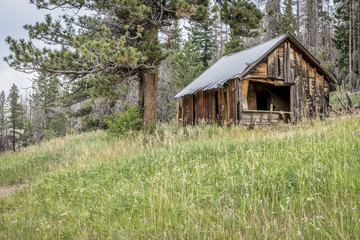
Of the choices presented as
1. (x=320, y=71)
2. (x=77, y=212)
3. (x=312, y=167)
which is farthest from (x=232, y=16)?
(x=77, y=212)

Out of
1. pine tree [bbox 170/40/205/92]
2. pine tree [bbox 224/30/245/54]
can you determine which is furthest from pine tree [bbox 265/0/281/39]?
pine tree [bbox 170/40/205/92]

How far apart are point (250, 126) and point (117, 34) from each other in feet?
25.8

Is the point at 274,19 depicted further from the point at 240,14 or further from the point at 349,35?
the point at 240,14

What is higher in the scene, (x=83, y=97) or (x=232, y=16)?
(x=232, y=16)

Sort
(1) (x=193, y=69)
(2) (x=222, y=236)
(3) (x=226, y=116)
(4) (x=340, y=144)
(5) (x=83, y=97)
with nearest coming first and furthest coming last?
(2) (x=222, y=236) < (4) (x=340, y=144) < (3) (x=226, y=116) < (5) (x=83, y=97) < (1) (x=193, y=69)

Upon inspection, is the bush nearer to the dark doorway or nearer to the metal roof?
the metal roof

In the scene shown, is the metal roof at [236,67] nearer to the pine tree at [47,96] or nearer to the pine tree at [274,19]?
the pine tree at [47,96]

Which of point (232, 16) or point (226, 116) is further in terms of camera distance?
point (226, 116)

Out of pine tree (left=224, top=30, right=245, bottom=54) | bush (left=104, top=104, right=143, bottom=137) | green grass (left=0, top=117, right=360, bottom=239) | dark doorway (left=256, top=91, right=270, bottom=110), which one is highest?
pine tree (left=224, top=30, right=245, bottom=54)

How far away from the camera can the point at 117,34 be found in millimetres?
11547

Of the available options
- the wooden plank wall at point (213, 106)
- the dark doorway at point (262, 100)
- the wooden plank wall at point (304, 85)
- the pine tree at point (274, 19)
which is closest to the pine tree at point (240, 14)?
the wooden plank wall at point (213, 106)

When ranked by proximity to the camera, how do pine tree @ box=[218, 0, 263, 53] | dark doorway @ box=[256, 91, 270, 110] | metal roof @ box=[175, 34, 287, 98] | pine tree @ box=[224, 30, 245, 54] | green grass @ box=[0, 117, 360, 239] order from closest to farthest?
green grass @ box=[0, 117, 360, 239], pine tree @ box=[218, 0, 263, 53], metal roof @ box=[175, 34, 287, 98], dark doorway @ box=[256, 91, 270, 110], pine tree @ box=[224, 30, 245, 54]

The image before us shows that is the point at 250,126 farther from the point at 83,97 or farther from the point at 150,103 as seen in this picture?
the point at 83,97

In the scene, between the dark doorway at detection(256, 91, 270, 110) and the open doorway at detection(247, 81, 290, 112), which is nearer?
the open doorway at detection(247, 81, 290, 112)
